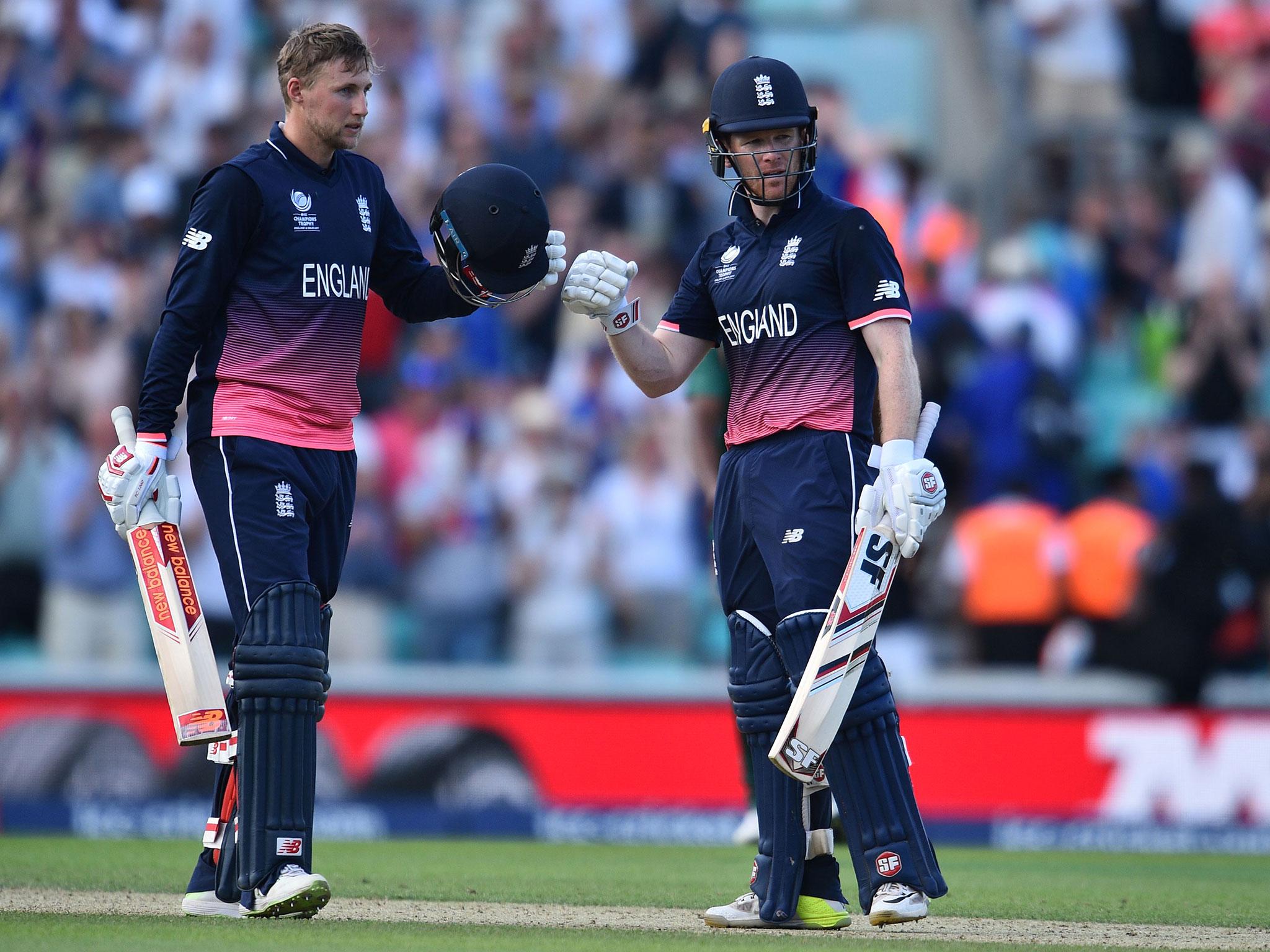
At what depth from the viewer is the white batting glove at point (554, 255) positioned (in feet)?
20.7

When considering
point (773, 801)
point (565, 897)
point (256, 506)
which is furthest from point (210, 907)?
point (773, 801)

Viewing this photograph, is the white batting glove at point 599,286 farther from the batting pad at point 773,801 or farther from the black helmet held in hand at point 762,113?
the batting pad at point 773,801

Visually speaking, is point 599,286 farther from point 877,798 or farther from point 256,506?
point 877,798

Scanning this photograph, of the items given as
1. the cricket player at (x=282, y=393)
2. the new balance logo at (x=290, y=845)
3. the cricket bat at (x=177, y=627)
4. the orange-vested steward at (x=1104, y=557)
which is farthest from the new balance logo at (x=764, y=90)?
the orange-vested steward at (x=1104, y=557)

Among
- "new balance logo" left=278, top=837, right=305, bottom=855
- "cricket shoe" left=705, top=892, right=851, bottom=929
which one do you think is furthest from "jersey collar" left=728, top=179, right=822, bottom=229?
"new balance logo" left=278, top=837, right=305, bottom=855

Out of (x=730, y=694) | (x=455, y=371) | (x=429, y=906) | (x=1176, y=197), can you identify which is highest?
(x=1176, y=197)

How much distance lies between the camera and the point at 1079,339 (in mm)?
13844

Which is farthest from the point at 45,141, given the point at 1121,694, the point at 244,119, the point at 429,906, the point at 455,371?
the point at 429,906

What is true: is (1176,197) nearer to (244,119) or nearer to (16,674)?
(244,119)

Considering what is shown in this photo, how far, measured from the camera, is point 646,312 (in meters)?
13.4

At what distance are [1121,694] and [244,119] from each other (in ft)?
24.5

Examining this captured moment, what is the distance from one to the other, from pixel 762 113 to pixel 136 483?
7.05 feet

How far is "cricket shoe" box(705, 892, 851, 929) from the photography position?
5.89m

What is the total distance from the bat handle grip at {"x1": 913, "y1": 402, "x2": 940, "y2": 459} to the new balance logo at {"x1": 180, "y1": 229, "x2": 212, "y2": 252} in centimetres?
214
